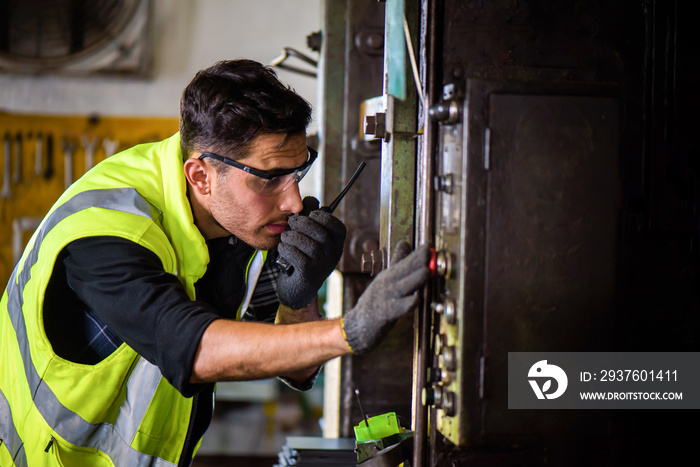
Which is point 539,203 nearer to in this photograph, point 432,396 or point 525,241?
point 525,241

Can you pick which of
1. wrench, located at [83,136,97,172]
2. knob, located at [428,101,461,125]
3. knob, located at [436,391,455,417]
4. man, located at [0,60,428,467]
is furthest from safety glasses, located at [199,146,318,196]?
wrench, located at [83,136,97,172]

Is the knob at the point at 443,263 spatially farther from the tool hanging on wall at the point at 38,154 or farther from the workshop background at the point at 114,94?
the tool hanging on wall at the point at 38,154

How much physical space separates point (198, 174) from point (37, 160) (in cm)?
267

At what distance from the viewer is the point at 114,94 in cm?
363

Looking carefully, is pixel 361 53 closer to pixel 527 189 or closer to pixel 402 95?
pixel 402 95

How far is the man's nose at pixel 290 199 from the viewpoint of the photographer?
132 centimetres

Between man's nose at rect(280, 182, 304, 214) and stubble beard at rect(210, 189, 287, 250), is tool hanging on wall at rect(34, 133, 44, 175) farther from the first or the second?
man's nose at rect(280, 182, 304, 214)

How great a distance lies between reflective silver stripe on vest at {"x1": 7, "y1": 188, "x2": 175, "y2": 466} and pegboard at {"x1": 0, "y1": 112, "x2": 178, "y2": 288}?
2432 mm

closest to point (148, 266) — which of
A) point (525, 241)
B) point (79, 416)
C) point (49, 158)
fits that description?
point (79, 416)

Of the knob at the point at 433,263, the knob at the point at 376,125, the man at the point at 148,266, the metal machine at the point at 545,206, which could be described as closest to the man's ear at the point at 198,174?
the man at the point at 148,266

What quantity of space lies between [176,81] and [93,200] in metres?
2.69

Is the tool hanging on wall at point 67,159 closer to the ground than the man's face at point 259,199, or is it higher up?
higher up

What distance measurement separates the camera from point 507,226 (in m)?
0.81

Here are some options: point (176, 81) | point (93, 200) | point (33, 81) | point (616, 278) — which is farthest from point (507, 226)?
point (33, 81)
